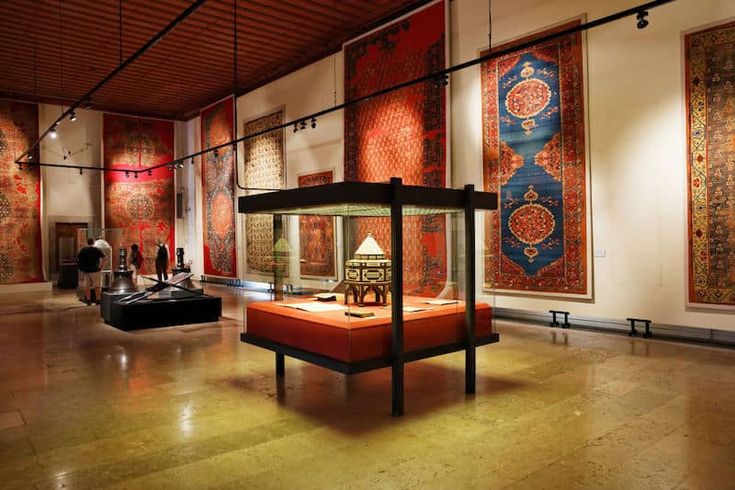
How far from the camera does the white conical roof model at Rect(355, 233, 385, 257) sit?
4.80 metres

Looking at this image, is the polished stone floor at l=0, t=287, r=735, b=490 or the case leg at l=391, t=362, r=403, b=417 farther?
the case leg at l=391, t=362, r=403, b=417

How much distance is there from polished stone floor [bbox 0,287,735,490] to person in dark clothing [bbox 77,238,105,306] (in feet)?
17.0

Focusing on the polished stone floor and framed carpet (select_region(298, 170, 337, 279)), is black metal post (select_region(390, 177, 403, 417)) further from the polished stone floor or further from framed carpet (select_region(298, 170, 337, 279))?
framed carpet (select_region(298, 170, 337, 279))

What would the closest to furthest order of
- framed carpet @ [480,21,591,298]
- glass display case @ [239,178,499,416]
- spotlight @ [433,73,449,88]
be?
glass display case @ [239,178,499,416] → framed carpet @ [480,21,591,298] → spotlight @ [433,73,449,88]

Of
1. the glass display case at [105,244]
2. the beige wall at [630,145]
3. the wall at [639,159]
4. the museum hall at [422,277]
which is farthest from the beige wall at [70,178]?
the wall at [639,159]

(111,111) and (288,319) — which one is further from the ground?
(111,111)

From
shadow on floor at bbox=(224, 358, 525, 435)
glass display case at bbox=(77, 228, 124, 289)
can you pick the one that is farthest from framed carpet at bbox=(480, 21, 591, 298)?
glass display case at bbox=(77, 228, 124, 289)

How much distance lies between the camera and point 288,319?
4586 millimetres

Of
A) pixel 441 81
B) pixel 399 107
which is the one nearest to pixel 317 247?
pixel 441 81

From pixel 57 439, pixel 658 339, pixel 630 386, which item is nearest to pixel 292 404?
pixel 57 439

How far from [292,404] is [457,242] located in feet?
6.63

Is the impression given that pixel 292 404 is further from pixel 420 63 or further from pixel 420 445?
pixel 420 63

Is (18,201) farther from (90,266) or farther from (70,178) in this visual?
(90,266)

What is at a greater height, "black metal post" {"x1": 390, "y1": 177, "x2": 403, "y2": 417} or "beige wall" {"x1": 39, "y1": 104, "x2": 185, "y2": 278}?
"beige wall" {"x1": 39, "y1": 104, "x2": 185, "y2": 278}
